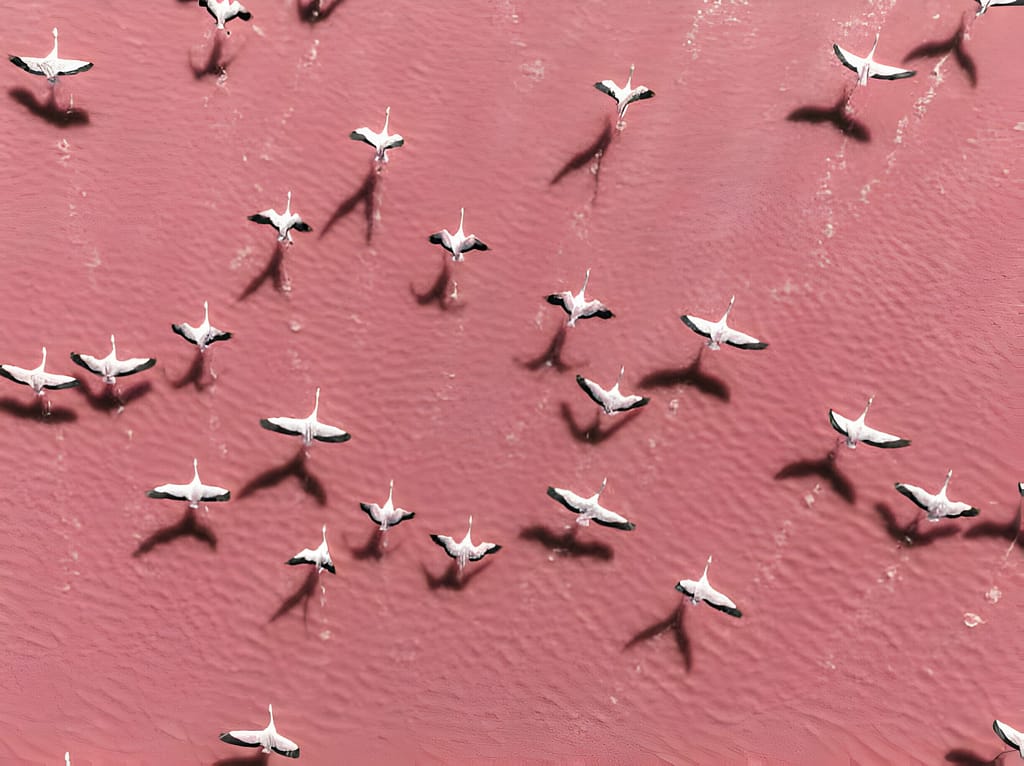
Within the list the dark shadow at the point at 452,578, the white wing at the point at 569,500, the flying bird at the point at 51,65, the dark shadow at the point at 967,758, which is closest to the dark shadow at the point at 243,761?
the dark shadow at the point at 452,578

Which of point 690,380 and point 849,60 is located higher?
point 849,60

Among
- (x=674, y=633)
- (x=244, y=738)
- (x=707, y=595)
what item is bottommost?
(x=244, y=738)

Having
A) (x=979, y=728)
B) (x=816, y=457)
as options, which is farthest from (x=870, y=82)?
(x=979, y=728)

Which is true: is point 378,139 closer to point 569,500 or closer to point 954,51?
point 569,500

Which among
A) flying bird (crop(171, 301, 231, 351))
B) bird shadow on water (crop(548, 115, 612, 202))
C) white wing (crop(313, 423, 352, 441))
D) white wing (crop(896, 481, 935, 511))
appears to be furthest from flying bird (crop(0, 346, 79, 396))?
white wing (crop(896, 481, 935, 511))

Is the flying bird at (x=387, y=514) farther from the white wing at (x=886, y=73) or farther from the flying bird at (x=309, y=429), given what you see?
the white wing at (x=886, y=73)

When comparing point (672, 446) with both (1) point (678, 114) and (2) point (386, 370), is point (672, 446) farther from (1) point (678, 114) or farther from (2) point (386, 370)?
(1) point (678, 114)

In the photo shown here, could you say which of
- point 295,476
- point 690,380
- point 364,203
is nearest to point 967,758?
point 690,380
